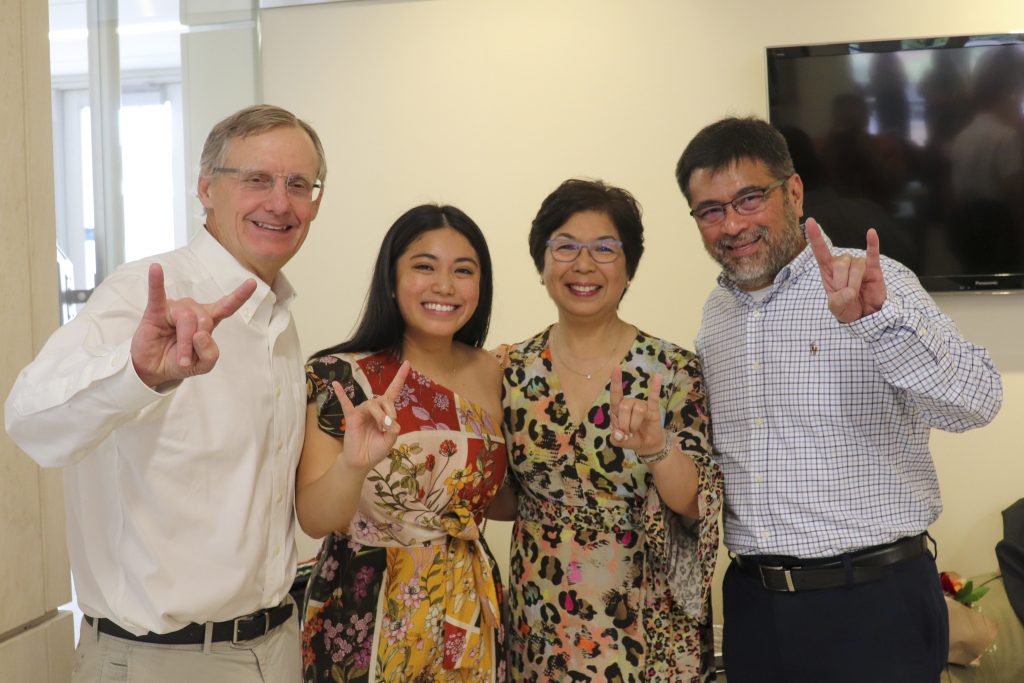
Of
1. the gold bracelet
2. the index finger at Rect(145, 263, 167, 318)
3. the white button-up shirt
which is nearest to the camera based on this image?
the index finger at Rect(145, 263, 167, 318)

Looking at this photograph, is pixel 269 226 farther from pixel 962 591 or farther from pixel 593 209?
pixel 962 591

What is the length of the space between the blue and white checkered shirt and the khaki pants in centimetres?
107

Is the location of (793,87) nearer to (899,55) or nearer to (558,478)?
(899,55)

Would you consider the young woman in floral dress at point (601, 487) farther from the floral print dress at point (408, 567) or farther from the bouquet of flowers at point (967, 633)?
the bouquet of flowers at point (967, 633)

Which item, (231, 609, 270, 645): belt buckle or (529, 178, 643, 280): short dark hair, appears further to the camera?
(529, 178, 643, 280): short dark hair

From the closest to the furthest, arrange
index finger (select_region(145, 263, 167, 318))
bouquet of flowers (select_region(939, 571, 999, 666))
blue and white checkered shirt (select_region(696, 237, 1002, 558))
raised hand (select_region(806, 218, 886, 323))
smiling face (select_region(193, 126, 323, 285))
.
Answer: index finger (select_region(145, 263, 167, 318)), raised hand (select_region(806, 218, 886, 323)), smiling face (select_region(193, 126, 323, 285)), blue and white checkered shirt (select_region(696, 237, 1002, 558)), bouquet of flowers (select_region(939, 571, 999, 666))

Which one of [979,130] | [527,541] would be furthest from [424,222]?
[979,130]

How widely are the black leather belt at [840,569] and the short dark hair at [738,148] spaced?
0.86m

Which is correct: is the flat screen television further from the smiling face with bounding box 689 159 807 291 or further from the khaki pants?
the khaki pants

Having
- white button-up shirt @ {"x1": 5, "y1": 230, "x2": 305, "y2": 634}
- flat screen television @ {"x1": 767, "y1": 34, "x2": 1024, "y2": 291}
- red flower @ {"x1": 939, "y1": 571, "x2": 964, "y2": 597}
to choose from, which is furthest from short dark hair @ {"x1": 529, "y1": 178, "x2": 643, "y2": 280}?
red flower @ {"x1": 939, "y1": 571, "x2": 964, "y2": 597}

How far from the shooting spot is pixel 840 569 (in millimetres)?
1999

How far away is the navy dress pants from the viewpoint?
6.51 ft

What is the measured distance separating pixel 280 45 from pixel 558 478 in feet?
8.92

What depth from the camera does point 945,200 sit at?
354 cm
